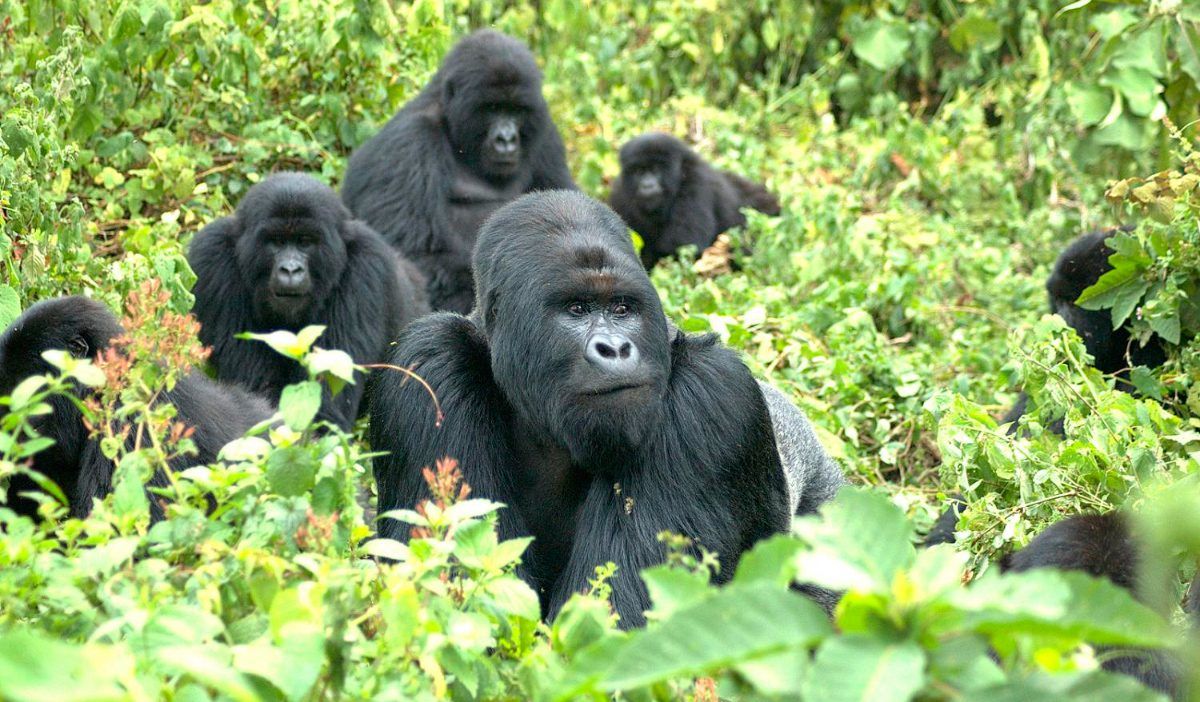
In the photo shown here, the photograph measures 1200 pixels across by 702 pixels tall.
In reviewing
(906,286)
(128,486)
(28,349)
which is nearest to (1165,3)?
(906,286)

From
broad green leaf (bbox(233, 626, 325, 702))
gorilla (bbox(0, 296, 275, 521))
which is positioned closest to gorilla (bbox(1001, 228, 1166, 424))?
gorilla (bbox(0, 296, 275, 521))

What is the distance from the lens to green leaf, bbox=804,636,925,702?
5.49 ft

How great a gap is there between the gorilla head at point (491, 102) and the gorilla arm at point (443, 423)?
12.1ft

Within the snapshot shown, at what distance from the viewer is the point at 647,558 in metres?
3.39

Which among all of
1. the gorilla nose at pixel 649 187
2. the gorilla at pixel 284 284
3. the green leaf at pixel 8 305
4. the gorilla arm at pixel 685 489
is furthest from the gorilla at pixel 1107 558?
the gorilla nose at pixel 649 187

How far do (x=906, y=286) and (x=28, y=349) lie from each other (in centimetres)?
394

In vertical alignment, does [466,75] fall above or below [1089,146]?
above

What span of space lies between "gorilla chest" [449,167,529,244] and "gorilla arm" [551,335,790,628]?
3.70 meters

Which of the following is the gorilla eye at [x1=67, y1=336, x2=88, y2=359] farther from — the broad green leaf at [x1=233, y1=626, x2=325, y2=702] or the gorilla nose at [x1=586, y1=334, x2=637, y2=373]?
the broad green leaf at [x1=233, y1=626, x2=325, y2=702]

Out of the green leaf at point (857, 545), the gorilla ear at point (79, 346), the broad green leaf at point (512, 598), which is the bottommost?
the broad green leaf at point (512, 598)

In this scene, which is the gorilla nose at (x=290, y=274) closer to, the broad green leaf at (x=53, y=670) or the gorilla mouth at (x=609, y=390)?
the gorilla mouth at (x=609, y=390)

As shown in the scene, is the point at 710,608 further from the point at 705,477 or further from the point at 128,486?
the point at 705,477

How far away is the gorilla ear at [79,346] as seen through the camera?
3.73 metres

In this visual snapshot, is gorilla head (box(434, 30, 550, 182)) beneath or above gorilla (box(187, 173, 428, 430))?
above
